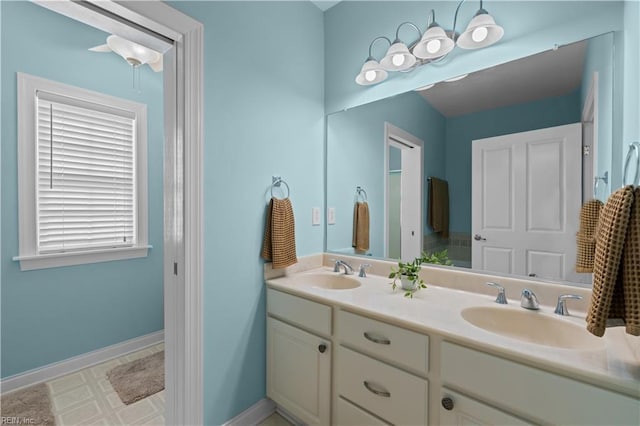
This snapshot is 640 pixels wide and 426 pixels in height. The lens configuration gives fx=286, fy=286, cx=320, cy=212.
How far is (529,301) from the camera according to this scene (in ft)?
3.90

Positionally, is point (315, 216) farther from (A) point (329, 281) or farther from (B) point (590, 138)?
(B) point (590, 138)

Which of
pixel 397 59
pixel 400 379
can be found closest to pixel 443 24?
pixel 397 59

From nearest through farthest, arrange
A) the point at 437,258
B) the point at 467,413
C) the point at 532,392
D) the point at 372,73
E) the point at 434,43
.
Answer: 1. the point at 532,392
2. the point at 467,413
3. the point at 434,43
4. the point at 437,258
5. the point at 372,73

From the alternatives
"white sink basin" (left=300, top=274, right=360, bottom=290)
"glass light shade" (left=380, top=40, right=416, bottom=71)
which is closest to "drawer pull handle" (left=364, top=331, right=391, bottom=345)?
"white sink basin" (left=300, top=274, right=360, bottom=290)

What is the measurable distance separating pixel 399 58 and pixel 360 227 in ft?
3.47

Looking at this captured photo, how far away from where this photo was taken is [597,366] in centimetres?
77

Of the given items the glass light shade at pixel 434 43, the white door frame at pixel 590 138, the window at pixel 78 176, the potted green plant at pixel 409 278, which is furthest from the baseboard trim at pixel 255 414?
the glass light shade at pixel 434 43

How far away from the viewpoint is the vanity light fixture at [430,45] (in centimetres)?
131

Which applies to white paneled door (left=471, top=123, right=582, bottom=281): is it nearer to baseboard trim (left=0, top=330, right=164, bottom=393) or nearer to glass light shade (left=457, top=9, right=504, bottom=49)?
glass light shade (left=457, top=9, right=504, bottom=49)

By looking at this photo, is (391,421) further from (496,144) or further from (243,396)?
(496,144)

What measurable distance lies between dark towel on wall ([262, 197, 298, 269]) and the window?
1.50m

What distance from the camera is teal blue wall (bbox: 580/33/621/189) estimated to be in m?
1.11

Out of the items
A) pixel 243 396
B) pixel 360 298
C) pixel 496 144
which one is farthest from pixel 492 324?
pixel 243 396

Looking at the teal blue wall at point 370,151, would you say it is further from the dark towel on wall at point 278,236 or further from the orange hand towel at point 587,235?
the orange hand towel at point 587,235
